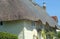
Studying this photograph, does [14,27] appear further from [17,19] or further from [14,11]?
[14,11]

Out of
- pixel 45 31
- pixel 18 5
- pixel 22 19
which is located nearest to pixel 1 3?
pixel 18 5

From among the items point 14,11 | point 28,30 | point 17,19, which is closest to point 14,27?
point 17,19

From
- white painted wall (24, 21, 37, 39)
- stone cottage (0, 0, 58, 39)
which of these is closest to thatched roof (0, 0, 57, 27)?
stone cottage (0, 0, 58, 39)

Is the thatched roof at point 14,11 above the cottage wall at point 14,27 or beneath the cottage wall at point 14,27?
above

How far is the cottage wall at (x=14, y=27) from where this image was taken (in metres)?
28.3

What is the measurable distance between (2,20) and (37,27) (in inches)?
237

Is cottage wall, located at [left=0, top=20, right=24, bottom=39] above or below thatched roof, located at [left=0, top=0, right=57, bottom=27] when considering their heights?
below

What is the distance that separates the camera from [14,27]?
93.4 ft

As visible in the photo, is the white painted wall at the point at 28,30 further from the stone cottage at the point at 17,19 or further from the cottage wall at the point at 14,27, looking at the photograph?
the cottage wall at the point at 14,27

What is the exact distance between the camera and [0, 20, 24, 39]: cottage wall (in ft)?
92.7

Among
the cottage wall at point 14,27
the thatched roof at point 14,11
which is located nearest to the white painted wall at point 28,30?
the cottage wall at point 14,27

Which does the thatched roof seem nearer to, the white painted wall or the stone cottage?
the stone cottage

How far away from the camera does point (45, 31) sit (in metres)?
35.6

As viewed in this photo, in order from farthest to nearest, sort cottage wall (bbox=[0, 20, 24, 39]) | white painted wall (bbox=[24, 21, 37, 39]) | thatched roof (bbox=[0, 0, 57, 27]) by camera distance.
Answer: white painted wall (bbox=[24, 21, 37, 39]), cottage wall (bbox=[0, 20, 24, 39]), thatched roof (bbox=[0, 0, 57, 27])
